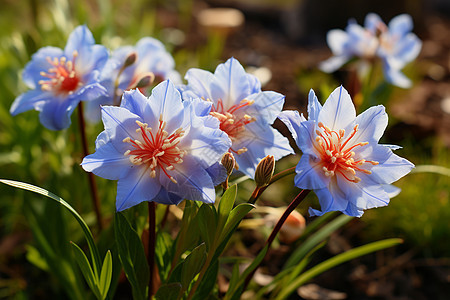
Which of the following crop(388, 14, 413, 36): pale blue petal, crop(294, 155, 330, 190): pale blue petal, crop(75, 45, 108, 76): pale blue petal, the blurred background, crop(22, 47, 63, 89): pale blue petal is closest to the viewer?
crop(294, 155, 330, 190): pale blue petal

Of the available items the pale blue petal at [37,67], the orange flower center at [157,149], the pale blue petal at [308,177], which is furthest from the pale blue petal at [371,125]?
the pale blue petal at [37,67]

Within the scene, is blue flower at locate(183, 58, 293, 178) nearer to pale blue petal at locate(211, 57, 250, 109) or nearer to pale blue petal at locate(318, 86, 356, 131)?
pale blue petal at locate(211, 57, 250, 109)

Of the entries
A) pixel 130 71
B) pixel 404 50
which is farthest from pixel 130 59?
pixel 404 50

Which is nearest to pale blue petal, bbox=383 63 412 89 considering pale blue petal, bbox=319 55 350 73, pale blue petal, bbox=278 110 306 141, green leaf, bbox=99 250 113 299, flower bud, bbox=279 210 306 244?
pale blue petal, bbox=319 55 350 73

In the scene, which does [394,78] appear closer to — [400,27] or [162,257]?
[400,27]

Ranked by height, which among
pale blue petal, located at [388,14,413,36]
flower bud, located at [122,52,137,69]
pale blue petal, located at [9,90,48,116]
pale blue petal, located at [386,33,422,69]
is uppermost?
flower bud, located at [122,52,137,69]

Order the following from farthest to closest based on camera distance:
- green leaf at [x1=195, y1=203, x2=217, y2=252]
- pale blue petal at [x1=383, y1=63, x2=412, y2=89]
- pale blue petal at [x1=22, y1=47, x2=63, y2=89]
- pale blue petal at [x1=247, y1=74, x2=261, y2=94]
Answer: pale blue petal at [x1=383, y1=63, x2=412, y2=89], pale blue petal at [x1=22, y1=47, x2=63, y2=89], pale blue petal at [x1=247, y1=74, x2=261, y2=94], green leaf at [x1=195, y1=203, x2=217, y2=252]

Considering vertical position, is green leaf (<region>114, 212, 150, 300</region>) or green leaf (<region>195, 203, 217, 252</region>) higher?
green leaf (<region>195, 203, 217, 252</region>)
